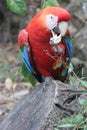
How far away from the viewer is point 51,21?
13.5ft

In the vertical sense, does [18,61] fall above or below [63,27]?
below

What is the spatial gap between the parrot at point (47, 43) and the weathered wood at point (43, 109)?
11.8 inches

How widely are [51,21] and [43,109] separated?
92 centimetres

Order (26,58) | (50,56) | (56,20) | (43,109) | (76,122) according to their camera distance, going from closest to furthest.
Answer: (76,122) < (43,109) < (56,20) < (50,56) < (26,58)

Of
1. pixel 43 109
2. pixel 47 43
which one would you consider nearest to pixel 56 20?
pixel 47 43

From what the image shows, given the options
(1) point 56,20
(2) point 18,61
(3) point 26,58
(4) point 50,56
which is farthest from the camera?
(2) point 18,61

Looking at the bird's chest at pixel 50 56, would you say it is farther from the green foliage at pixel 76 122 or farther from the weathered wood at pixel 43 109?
the green foliage at pixel 76 122

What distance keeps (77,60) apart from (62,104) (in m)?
2.64

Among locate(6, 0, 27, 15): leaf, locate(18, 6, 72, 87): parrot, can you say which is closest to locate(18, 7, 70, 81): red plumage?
locate(18, 6, 72, 87): parrot

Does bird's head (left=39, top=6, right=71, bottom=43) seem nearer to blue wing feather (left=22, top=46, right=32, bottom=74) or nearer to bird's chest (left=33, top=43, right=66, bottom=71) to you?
bird's chest (left=33, top=43, right=66, bottom=71)

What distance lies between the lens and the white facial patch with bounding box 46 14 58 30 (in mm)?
4105

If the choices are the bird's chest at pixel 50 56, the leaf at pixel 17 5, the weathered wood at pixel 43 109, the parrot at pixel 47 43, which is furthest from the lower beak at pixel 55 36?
the weathered wood at pixel 43 109

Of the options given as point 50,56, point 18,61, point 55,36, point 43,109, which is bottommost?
point 18,61

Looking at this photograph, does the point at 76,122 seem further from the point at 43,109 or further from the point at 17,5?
the point at 17,5
